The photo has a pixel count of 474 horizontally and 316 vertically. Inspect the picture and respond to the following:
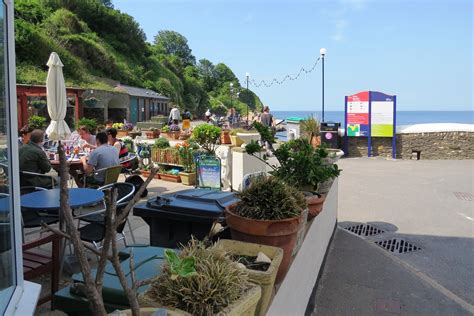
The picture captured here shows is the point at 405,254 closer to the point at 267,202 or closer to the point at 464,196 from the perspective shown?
the point at 267,202

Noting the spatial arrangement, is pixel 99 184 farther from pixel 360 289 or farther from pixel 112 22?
pixel 112 22

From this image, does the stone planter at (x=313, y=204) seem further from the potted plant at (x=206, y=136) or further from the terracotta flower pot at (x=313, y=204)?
the potted plant at (x=206, y=136)

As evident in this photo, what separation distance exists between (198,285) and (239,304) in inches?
6.7

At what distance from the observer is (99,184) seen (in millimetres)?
6465

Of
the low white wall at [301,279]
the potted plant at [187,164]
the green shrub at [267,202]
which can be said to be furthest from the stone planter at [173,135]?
the green shrub at [267,202]

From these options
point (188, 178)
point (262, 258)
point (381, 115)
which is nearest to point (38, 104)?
point (188, 178)

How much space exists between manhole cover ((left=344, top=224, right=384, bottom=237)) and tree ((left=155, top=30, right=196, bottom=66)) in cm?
11042

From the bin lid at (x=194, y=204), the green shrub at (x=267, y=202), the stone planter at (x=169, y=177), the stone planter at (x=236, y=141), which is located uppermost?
the stone planter at (x=236, y=141)

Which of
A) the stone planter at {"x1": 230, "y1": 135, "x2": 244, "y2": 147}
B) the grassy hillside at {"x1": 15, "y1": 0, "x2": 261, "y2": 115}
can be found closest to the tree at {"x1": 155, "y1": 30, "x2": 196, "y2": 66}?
the grassy hillside at {"x1": 15, "y1": 0, "x2": 261, "y2": 115}

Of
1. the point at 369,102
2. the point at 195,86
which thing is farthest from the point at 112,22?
the point at 369,102

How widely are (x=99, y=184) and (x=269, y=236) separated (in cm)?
468

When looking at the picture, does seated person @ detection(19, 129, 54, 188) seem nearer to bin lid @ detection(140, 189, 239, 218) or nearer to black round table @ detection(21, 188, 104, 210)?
black round table @ detection(21, 188, 104, 210)

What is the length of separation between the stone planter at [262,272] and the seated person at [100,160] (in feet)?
15.1

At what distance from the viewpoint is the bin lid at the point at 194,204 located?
3.20m
